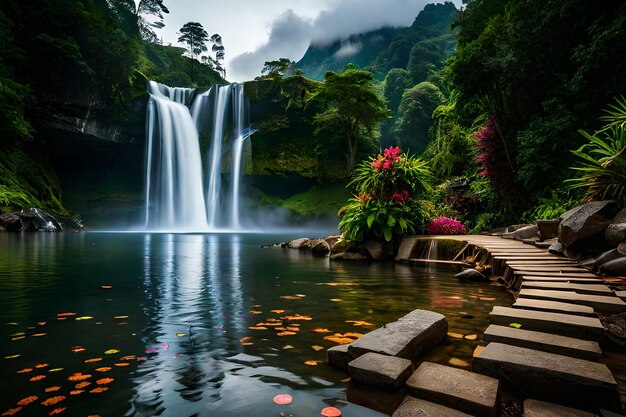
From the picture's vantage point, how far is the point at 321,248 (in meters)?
13.0

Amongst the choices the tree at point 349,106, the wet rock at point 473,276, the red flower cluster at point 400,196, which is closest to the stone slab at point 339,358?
the wet rock at point 473,276

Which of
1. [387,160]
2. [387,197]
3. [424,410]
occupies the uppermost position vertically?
[387,160]

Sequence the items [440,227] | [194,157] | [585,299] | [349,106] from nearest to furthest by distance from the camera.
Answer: [585,299] < [440,227] < [349,106] < [194,157]

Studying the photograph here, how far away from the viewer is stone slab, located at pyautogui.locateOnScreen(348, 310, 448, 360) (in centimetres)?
254

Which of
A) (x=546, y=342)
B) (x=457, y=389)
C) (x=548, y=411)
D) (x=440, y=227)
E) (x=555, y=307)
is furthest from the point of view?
(x=440, y=227)

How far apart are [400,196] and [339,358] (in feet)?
27.1

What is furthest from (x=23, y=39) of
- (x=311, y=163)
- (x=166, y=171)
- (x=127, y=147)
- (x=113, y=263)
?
→ (x=113, y=263)

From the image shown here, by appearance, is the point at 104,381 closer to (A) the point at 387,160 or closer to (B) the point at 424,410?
(B) the point at 424,410

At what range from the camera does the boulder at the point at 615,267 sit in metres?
4.27

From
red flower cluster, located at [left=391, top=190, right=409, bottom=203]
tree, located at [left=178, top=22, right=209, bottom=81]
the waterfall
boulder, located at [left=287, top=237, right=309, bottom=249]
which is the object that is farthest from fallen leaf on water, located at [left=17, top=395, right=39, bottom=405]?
tree, located at [left=178, top=22, right=209, bottom=81]

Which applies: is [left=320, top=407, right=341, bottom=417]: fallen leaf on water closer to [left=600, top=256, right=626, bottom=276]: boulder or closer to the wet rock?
[left=600, top=256, right=626, bottom=276]: boulder

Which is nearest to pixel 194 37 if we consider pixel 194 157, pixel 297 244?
pixel 194 157

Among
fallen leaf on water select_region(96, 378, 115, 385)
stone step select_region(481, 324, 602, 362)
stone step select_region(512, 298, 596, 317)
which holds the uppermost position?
stone step select_region(512, 298, 596, 317)

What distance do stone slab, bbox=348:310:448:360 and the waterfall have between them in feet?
98.5
